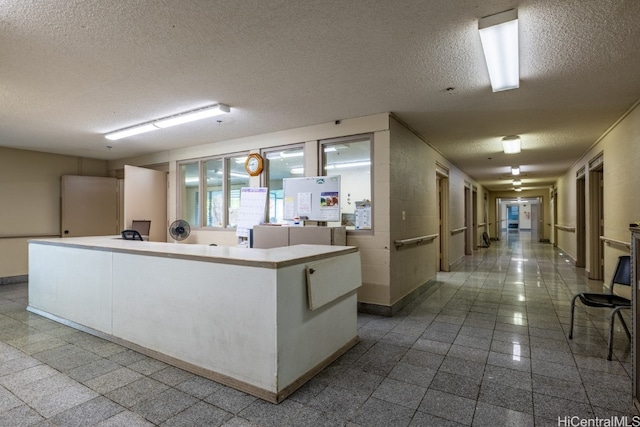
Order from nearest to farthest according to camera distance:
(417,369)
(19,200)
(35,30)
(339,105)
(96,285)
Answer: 1. (35,30)
2. (417,369)
3. (96,285)
4. (339,105)
5. (19,200)

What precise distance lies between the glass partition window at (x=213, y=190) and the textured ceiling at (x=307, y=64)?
1.18 m

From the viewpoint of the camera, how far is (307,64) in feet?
9.12

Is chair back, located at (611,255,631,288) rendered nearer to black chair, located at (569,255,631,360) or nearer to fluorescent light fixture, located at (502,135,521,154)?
black chair, located at (569,255,631,360)

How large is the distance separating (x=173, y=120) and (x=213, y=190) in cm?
193

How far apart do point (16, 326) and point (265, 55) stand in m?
3.90

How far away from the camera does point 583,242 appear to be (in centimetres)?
739

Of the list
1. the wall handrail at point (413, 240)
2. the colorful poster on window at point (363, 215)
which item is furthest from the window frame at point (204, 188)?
the wall handrail at point (413, 240)

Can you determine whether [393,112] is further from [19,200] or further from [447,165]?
[19,200]

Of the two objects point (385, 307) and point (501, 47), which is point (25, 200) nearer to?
point (385, 307)

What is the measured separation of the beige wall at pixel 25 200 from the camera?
598cm

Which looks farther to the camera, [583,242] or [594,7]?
[583,242]

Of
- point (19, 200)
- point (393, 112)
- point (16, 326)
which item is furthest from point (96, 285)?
point (19, 200)

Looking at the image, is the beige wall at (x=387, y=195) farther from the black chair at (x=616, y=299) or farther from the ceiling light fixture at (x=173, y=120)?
the black chair at (x=616, y=299)

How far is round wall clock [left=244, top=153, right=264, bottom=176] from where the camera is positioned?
514 cm
